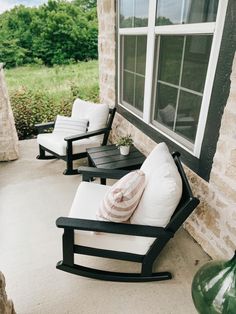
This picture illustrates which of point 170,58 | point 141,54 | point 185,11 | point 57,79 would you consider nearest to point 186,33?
point 185,11

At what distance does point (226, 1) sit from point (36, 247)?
7.40 feet

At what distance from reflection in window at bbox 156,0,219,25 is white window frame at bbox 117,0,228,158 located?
42mm

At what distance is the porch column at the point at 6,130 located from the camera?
125 inches

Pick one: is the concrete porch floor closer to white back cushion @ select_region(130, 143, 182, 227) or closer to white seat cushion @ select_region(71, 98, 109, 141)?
white back cushion @ select_region(130, 143, 182, 227)

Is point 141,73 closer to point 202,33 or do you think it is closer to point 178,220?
point 202,33

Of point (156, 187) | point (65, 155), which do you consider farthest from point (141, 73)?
point (156, 187)

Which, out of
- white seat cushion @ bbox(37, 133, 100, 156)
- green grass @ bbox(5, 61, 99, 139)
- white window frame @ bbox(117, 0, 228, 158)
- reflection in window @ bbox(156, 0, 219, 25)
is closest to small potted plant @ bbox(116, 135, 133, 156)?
white window frame @ bbox(117, 0, 228, 158)

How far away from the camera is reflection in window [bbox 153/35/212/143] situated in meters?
1.85

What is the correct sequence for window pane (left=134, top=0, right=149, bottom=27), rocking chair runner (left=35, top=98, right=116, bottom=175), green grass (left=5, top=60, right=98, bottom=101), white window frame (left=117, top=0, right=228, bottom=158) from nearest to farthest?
white window frame (left=117, top=0, right=228, bottom=158), window pane (left=134, top=0, right=149, bottom=27), rocking chair runner (left=35, top=98, right=116, bottom=175), green grass (left=5, top=60, right=98, bottom=101)

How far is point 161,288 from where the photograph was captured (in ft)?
5.50

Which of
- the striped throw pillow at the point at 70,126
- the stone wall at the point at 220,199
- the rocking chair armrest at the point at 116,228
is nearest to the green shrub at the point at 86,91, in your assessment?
the striped throw pillow at the point at 70,126

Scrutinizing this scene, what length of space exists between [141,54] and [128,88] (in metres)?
0.57

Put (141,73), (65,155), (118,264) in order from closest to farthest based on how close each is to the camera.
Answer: (118,264) → (141,73) → (65,155)

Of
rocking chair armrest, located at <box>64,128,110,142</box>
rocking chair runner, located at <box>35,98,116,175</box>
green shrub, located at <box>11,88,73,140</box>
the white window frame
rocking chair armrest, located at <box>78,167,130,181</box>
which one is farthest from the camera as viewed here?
green shrub, located at <box>11,88,73,140</box>
